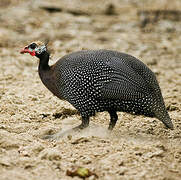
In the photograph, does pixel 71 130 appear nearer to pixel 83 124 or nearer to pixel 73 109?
pixel 83 124

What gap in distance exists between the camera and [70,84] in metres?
4.35

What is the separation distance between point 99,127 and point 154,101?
2.62 ft

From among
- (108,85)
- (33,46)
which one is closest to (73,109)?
(33,46)

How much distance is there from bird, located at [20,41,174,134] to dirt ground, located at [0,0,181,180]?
33cm

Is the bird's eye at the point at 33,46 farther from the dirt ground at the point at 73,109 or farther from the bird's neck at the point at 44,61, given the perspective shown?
the dirt ground at the point at 73,109

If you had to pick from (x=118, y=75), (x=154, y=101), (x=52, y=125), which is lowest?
(x=52, y=125)

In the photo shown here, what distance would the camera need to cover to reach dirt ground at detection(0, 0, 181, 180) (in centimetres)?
359

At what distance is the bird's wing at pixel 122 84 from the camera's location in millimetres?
4121

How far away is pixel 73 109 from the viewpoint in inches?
206

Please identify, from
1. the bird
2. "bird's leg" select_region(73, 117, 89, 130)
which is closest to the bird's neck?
the bird

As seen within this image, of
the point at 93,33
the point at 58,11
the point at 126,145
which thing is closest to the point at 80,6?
the point at 58,11

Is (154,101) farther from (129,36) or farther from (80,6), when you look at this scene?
(80,6)

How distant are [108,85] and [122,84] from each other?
0.48 feet

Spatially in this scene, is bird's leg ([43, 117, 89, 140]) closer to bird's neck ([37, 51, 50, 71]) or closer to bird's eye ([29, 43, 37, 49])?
bird's neck ([37, 51, 50, 71])
